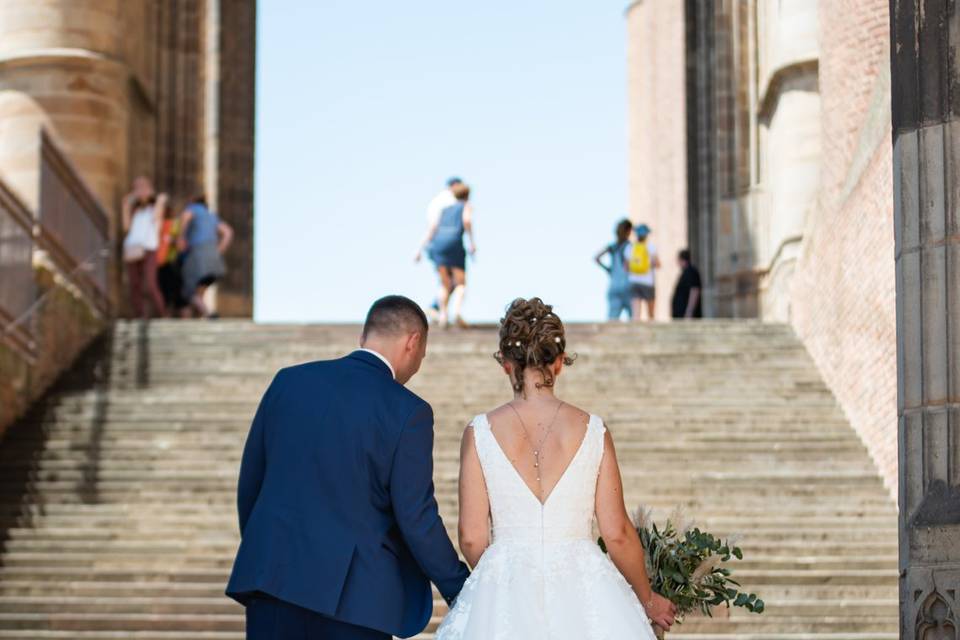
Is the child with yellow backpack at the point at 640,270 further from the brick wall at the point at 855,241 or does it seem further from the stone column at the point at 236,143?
the stone column at the point at 236,143

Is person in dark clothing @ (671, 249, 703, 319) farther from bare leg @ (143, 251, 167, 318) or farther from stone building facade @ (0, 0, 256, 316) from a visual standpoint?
stone building facade @ (0, 0, 256, 316)

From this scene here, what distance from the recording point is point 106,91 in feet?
75.7

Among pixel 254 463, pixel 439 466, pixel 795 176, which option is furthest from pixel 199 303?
pixel 254 463

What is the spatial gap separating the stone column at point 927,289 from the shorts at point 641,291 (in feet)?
47.2

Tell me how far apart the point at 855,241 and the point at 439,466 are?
3546mm

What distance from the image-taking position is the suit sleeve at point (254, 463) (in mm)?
6750

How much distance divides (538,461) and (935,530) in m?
1.35

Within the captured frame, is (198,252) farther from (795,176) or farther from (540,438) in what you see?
(540,438)

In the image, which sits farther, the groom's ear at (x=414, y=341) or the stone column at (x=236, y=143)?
the stone column at (x=236, y=143)

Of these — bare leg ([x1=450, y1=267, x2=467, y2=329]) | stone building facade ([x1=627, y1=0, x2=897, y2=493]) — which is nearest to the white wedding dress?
stone building facade ([x1=627, y1=0, x2=897, y2=493])

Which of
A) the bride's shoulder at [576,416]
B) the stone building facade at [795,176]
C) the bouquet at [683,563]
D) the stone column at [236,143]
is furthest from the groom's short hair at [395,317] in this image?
the stone column at [236,143]

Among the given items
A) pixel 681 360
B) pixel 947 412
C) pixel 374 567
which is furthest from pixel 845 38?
pixel 374 567

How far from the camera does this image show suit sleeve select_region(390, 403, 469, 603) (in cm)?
656

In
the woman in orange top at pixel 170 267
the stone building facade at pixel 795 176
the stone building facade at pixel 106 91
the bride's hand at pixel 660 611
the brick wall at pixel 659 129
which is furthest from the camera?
the brick wall at pixel 659 129
